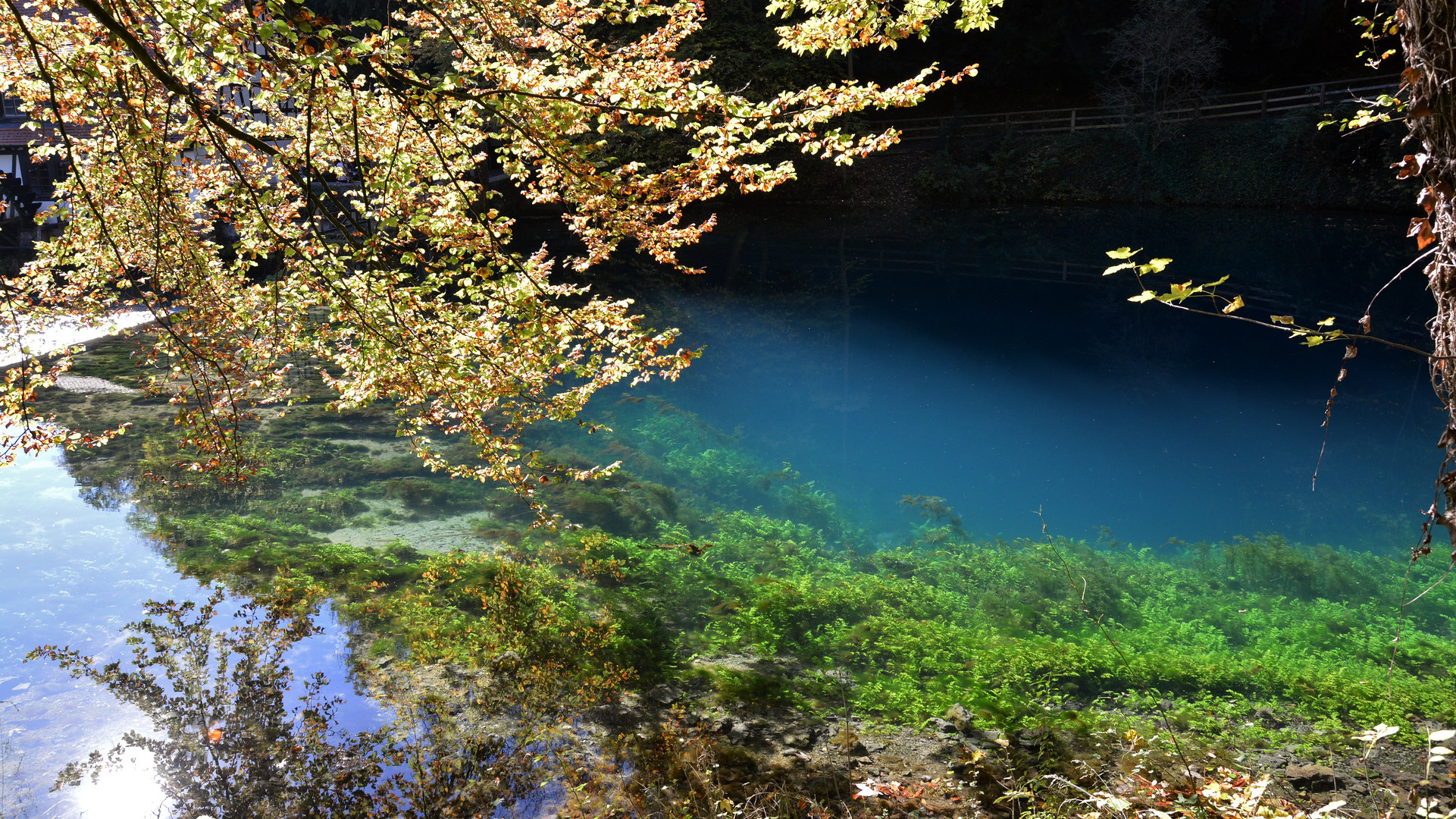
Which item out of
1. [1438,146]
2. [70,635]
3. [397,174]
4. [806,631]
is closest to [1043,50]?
[806,631]

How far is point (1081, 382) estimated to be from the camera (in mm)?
10633

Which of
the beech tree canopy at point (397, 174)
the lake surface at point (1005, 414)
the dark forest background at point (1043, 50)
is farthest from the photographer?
the dark forest background at point (1043, 50)

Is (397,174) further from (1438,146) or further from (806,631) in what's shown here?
(1438,146)

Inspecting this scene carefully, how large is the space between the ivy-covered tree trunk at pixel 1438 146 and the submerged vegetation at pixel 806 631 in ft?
4.36

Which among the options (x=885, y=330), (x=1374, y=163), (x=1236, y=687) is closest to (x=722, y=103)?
(x=1236, y=687)

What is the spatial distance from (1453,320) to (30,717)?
20.1 feet

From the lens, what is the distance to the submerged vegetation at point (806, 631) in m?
3.84

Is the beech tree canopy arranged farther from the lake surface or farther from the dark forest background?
the dark forest background

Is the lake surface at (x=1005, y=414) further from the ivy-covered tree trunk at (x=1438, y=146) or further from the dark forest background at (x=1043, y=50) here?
the dark forest background at (x=1043, y=50)

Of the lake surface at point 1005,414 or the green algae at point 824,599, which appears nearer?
the green algae at point 824,599

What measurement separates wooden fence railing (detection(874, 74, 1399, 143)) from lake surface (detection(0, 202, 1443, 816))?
4.13 meters

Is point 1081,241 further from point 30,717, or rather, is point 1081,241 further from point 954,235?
point 30,717

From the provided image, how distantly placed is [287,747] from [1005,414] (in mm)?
7931

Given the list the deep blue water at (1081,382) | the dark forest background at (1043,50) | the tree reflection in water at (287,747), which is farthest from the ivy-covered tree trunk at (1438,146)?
the dark forest background at (1043,50)
